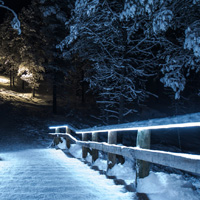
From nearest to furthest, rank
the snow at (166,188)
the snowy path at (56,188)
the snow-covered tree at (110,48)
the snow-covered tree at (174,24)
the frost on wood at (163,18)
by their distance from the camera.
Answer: the snow at (166,188), the snowy path at (56,188), the frost on wood at (163,18), the snow-covered tree at (174,24), the snow-covered tree at (110,48)

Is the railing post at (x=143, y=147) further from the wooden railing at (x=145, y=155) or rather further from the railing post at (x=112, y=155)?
the railing post at (x=112, y=155)

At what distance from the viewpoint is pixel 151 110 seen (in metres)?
40.0

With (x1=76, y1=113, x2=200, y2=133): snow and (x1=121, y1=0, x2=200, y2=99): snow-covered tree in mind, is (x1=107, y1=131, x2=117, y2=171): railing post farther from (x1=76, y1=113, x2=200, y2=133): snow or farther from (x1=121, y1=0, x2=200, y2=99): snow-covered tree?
(x1=121, y1=0, x2=200, y2=99): snow-covered tree

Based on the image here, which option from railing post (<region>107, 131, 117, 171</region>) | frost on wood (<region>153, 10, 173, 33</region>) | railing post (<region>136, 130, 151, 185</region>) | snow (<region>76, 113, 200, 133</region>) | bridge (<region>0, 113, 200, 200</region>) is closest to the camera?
snow (<region>76, 113, 200, 133</region>)

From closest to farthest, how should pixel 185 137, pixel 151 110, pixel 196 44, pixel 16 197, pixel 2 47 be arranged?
pixel 16 197 → pixel 196 44 → pixel 185 137 → pixel 2 47 → pixel 151 110

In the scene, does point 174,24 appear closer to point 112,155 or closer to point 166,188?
point 112,155

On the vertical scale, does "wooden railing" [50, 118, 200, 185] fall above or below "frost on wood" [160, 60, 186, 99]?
below

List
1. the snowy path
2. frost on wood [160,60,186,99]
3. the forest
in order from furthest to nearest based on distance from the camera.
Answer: frost on wood [160,60,186,99] → the forest → the snowy path

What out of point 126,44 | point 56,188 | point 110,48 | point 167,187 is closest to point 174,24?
point 126,44

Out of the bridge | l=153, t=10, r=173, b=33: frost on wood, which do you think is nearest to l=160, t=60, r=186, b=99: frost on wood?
l=153, t=10, r=173, b=33: frost on wood

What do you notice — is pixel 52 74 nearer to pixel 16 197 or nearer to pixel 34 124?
pixel 34 124

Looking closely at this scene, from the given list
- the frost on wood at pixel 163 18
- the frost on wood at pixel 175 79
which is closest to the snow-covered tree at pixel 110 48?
the frost on wood at pixel 175 79

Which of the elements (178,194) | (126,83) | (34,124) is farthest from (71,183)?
(34,124)

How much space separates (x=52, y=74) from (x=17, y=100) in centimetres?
782
